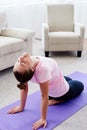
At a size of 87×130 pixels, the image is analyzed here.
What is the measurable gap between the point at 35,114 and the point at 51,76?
390mm

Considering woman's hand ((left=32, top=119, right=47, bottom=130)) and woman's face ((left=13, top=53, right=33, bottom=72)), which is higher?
woman's face ((left=13, top=53, right=33, bottom=72))

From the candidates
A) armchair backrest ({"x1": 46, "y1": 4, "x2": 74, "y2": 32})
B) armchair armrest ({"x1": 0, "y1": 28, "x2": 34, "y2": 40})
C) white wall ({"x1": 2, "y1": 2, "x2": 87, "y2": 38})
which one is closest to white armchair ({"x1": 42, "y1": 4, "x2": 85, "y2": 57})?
armchair backrest ({"x1": 46, "y1": 4, "x2": 74, "y2": 32})

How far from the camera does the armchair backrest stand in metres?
3.87

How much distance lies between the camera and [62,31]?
155 inches

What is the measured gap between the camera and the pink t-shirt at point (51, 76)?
1.77 m

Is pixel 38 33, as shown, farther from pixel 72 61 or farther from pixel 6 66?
pixel 6 66

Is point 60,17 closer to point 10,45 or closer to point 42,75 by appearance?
point 10,45

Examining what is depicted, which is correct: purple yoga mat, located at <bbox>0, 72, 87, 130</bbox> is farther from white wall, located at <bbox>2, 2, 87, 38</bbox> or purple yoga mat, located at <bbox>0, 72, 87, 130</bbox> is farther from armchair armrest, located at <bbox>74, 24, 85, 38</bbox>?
white wall, located at <bbox>2, 2, 87, 38</bbox>

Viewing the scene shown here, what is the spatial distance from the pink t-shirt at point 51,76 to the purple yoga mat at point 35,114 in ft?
0.50

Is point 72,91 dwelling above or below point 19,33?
below

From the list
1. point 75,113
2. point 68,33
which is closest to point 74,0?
point 68,33

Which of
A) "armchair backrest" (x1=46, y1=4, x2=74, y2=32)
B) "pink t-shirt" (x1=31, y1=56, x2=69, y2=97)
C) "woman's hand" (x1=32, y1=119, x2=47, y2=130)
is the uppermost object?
"armchair backrest" (x1=46, y1=4, x2=74, y2=32)

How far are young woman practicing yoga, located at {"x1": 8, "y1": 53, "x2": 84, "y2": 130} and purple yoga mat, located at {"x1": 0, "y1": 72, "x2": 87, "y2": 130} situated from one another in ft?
0.18

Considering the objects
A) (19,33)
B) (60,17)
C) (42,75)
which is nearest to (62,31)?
(60,17)
